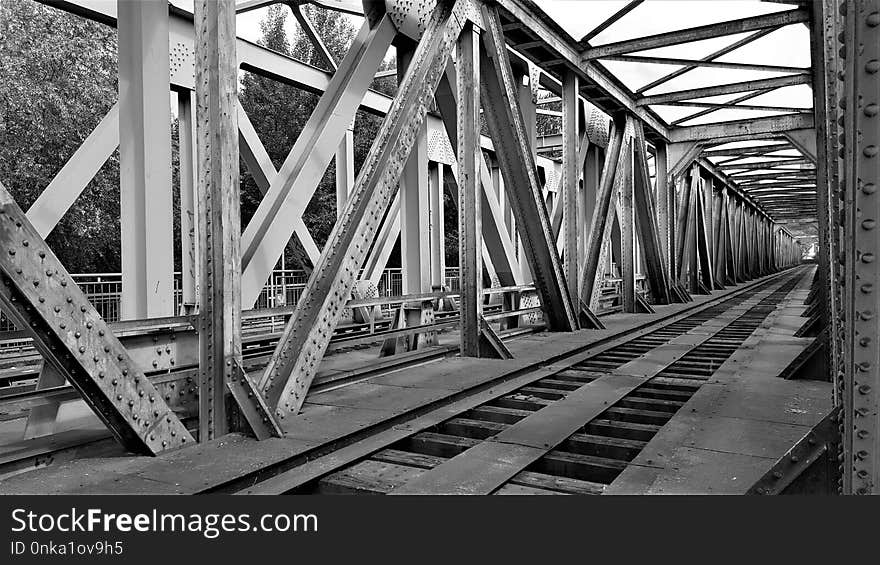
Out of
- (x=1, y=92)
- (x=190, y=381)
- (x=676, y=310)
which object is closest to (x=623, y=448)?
(x=190, y=381)

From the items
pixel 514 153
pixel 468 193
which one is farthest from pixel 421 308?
pixel 514 153

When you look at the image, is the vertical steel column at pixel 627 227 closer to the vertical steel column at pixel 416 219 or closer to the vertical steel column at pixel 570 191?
the vertical steel column at pixel 570 191

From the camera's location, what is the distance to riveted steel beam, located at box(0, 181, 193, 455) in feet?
11.0

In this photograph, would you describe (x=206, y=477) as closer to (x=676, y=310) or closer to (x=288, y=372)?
(x=288, y=372)

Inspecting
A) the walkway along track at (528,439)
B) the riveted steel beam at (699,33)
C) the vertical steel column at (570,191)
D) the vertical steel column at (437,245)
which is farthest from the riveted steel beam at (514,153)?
the riveted steel beam at (699,33)

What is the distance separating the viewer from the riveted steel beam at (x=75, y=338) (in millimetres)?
3363

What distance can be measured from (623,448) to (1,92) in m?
23.3

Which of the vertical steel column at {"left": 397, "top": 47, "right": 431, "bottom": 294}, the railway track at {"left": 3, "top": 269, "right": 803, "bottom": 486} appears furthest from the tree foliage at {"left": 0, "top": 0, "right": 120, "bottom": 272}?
the railway track at {"left": 3, "top": 269, "right": 803, "bottom": 486}

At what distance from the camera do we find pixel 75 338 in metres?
3.64

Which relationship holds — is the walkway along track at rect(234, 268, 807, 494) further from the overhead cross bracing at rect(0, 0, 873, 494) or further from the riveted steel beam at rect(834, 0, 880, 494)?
the riveted steel beam at rect(834, 0, 880, 494)

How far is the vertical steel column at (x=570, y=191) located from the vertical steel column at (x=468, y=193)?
3828 mm

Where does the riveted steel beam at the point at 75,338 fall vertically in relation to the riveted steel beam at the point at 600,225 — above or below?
below

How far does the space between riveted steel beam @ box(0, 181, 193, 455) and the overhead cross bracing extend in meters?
0.02

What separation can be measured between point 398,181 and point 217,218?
7.72 ft
